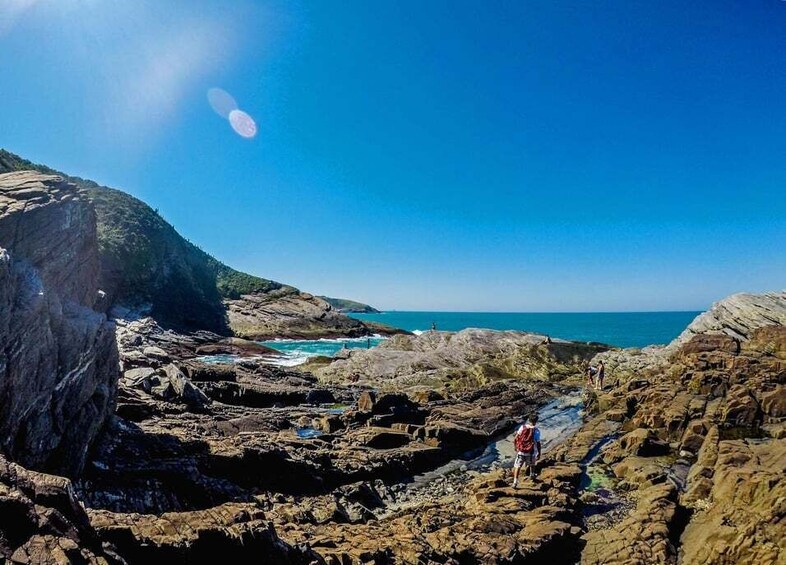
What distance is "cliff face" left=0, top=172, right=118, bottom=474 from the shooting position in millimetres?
12930

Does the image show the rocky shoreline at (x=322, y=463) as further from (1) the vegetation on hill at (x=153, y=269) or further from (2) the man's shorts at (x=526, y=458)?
(1) the vegetation on hill at (x=153, y=269)

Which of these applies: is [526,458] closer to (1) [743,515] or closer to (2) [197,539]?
(1) [743,515]

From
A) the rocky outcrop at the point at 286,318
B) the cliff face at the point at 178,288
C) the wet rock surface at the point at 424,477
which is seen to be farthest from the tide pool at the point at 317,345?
the wet rock surface at the point at 424,477

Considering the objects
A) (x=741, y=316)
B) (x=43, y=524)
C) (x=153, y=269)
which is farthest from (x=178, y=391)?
(x=153, y=269)

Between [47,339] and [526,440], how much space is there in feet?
63.6

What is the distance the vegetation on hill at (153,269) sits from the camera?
383 feet

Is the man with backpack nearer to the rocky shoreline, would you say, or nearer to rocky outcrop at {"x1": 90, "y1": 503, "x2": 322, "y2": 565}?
the rocky shoreline

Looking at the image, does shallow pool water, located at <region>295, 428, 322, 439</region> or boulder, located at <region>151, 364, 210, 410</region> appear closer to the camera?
boulder, located at <region>151, 364, 210, 410</region>

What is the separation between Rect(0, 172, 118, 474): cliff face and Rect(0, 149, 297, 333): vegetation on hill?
91168 millimetres

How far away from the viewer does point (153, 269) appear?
132625 millimetres

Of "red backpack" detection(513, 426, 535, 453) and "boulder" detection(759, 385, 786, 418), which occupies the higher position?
"boulder" detection(759, 385, 786, 418)

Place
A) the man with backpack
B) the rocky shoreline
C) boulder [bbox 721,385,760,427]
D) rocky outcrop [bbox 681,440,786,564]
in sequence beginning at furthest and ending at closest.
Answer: boulder [bbox 721,385,760,427] → the man with backpack → rocky outcrop [bbox 681,440,786,564] → the rocky shoreline

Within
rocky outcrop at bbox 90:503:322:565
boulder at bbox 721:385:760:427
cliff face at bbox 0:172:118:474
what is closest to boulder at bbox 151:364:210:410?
cliff face at bbox 0:172:118:474

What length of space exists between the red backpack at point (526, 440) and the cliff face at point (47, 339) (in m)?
17.5
